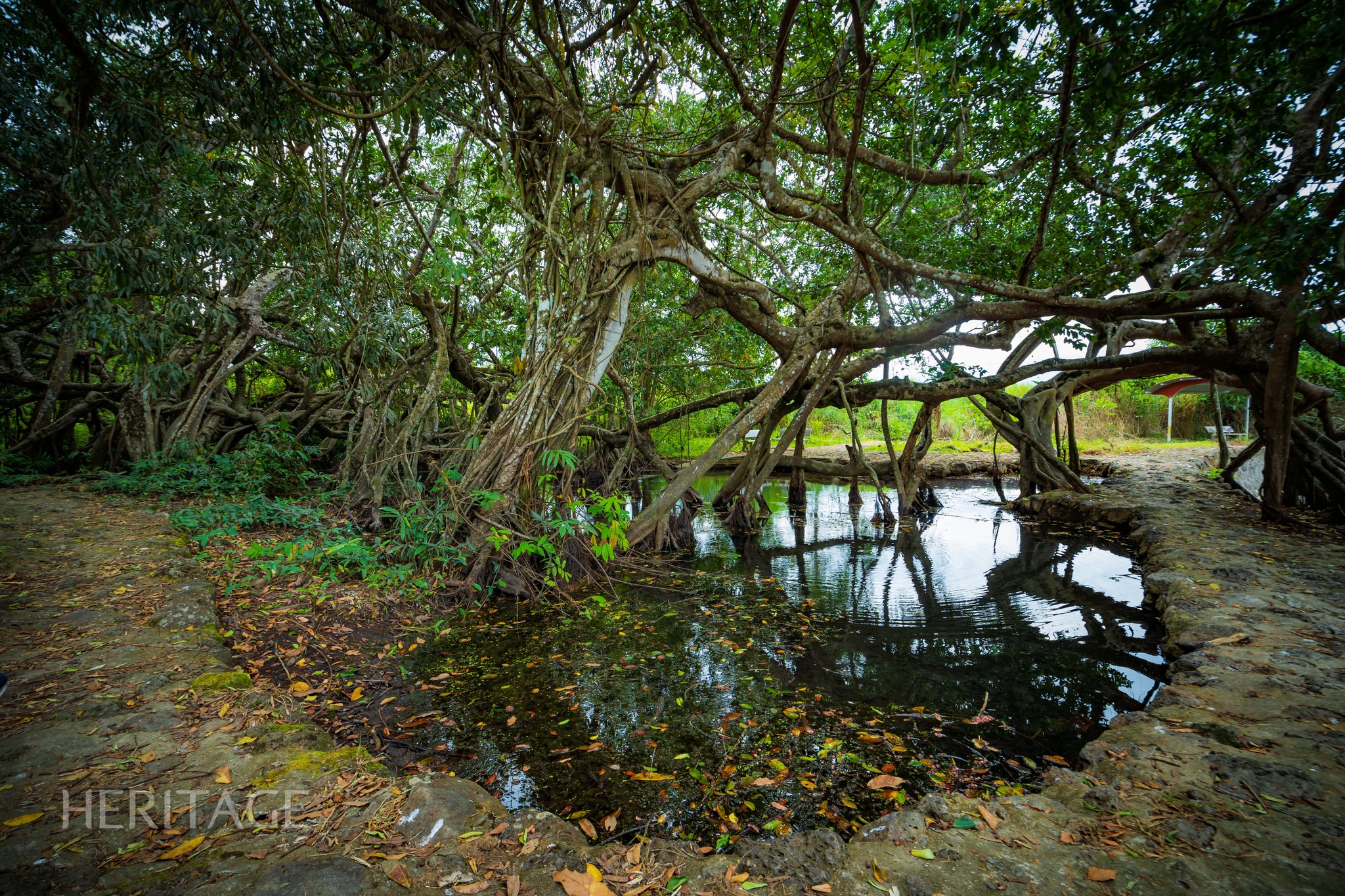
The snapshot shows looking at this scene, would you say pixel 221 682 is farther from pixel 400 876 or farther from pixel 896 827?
pixel 896 827

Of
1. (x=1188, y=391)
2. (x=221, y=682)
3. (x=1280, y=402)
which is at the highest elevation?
(x=1188, y=391)

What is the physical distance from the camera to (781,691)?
3.27m

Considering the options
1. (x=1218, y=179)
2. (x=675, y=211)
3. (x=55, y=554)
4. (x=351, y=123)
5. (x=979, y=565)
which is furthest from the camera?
(x=979, y=565)

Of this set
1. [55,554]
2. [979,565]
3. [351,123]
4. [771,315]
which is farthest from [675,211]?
[55,554]

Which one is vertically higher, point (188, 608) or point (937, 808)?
point (188, 608)

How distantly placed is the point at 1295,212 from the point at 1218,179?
1.02 m

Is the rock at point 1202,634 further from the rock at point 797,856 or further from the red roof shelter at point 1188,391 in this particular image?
the red roof shelter at point 1188,391

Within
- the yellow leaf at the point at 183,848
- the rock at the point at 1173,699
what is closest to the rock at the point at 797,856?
the yellow leaf at the point at 183,848

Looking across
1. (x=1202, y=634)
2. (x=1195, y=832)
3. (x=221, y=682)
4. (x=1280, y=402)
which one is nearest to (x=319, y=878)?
(x=221, y=682)

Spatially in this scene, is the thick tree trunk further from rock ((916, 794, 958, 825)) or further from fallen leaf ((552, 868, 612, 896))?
fallen leaf ((552, 868, 612, 896))

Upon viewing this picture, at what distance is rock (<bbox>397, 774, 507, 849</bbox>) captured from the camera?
5.55 ft

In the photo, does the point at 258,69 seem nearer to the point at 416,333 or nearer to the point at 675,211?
the point at 675,211

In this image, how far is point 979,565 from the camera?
6.26m

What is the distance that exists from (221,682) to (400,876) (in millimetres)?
1744
